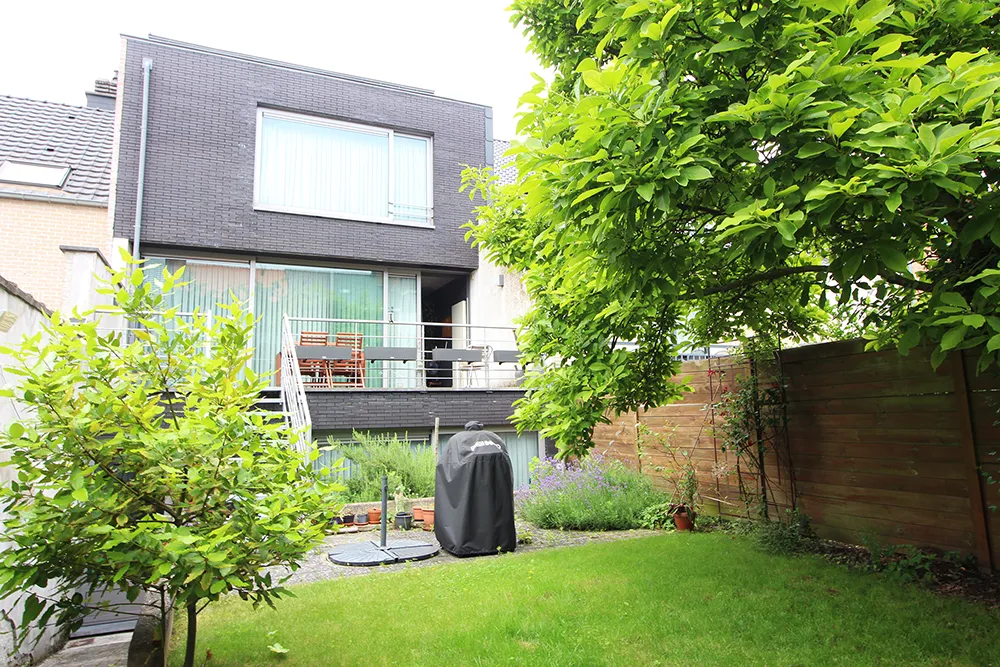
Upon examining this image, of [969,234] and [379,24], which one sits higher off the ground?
[379,24]

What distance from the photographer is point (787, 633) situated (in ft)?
11.6

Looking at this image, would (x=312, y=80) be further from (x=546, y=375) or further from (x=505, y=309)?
(x=546, y=375)

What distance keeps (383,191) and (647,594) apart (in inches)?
363

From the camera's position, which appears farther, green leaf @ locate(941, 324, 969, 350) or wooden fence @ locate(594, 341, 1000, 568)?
wooden fence @ locate(594, 341, 1000, 568)

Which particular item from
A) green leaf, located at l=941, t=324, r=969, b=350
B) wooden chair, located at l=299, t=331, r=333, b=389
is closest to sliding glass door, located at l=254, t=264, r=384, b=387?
wooden chair, located at l=299, t=331, r=333, b=389

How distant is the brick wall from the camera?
959 centimetres

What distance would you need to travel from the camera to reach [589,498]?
7477 mm

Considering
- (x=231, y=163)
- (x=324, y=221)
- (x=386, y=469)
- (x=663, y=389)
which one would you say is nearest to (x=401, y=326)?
(x=324, y=221)

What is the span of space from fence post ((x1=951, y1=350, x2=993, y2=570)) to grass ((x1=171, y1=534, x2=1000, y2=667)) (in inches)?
23.1

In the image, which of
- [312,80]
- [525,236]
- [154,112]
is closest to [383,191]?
[312,80]

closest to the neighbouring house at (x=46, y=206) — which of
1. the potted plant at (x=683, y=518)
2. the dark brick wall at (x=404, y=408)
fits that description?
the dark brick wall at (x=404, y=408)

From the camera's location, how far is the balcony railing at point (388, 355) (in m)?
9.66

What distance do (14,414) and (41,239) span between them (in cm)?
855

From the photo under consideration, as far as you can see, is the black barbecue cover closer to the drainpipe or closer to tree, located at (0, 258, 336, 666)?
tree, located at (0, 258, 336, 666)
